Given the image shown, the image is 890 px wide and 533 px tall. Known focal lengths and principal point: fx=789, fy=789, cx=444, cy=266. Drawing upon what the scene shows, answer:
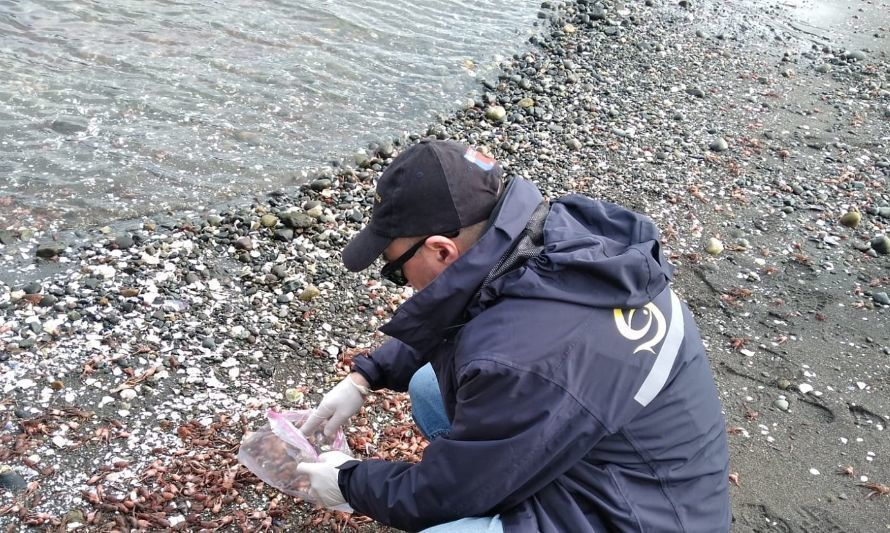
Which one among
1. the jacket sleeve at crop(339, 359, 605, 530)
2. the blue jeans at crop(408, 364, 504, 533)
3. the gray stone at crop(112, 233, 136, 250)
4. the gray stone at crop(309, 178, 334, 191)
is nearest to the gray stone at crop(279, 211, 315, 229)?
the gray stone at crop(309, 178, 334, 191)

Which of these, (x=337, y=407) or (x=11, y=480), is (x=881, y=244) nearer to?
(x=337, y=407)

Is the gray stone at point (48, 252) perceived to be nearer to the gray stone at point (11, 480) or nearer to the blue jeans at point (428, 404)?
the gray stone at point (11, 480)

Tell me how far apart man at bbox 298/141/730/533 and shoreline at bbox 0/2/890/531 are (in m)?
1.22

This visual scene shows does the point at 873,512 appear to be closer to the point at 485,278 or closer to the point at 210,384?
the point at 485,278

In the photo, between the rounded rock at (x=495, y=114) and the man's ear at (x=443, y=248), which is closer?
the man's ear at (x=443, y=248)

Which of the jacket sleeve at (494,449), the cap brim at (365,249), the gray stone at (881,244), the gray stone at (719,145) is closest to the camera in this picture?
the jacket sleeve at (494,449)

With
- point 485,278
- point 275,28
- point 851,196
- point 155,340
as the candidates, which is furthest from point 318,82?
point 485,278

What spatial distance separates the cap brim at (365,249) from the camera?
2.60m

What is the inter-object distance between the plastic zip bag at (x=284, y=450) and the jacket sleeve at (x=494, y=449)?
78 cm

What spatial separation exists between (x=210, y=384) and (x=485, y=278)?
2.15m

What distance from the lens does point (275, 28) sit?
889 cm

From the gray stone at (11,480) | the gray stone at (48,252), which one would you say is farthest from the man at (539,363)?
the gray stone at (48,252)

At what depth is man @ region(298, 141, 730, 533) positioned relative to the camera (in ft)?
7.23

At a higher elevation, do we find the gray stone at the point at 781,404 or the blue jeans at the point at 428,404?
the blue jeans at the point at 428,404
